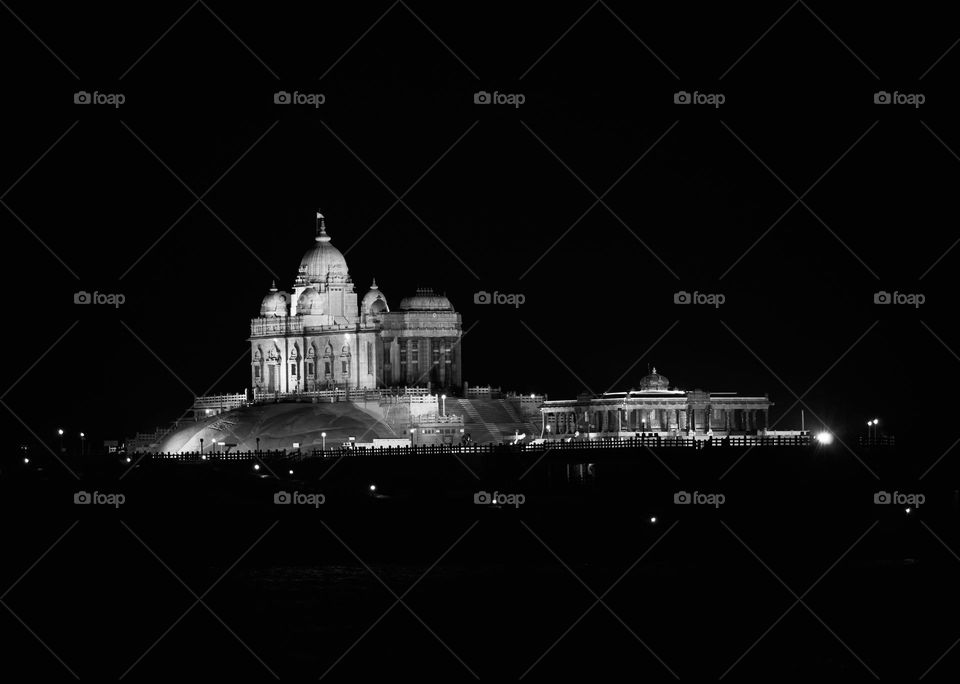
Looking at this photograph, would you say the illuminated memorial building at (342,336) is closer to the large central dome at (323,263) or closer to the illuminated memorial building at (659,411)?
the large central dome at (323,263)

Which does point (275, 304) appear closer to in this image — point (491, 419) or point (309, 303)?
point (309, 303)

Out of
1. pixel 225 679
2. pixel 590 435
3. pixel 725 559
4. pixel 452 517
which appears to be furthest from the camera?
pixel 590 435

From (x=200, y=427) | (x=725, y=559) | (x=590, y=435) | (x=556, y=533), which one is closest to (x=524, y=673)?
(x=725, y=559)

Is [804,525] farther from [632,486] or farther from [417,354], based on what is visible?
[417,354]

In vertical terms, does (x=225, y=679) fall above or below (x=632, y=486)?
below

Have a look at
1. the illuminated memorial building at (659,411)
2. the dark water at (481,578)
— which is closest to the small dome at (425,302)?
the illuminated memorial building at (659,411)

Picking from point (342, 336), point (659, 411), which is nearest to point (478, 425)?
point (659, 411)

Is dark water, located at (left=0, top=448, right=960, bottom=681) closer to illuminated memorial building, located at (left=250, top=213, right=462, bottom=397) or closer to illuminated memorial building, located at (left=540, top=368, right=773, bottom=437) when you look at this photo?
illuminated memorial building, located at (left=540, top=368, right=773, bottom=437)
